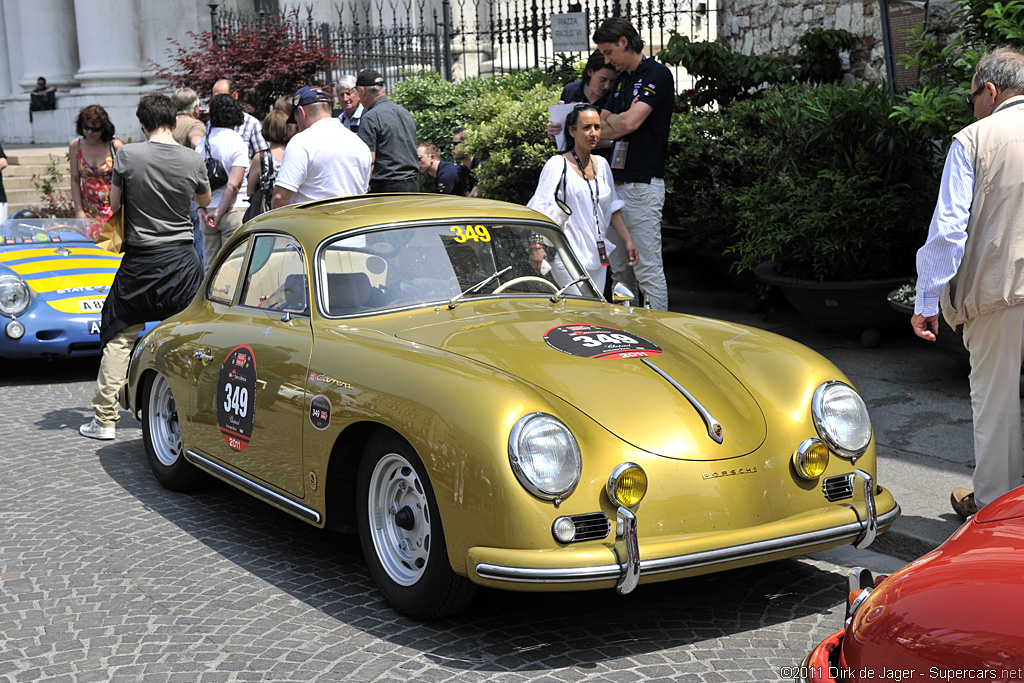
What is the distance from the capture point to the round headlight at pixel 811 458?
3904 millimetres

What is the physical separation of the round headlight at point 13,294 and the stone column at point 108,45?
50.3ft

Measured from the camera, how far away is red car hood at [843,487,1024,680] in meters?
2.08

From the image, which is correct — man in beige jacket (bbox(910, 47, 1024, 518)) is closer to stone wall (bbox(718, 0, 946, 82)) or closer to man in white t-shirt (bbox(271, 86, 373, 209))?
man in white t-shirt (bbox(271, 86, 373, 209))

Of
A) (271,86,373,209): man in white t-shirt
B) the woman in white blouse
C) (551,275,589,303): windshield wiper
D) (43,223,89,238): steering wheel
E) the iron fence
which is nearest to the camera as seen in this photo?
(551,275,589,303): windshield wiper

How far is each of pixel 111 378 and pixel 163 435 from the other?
1.16m

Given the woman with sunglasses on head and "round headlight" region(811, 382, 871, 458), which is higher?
the woman with sunglasses on head

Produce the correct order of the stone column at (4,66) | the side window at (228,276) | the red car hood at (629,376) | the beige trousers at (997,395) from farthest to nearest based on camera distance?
1. the stone column at (4,66)
2. the side window at (228,276)
3. the beige trousers at (997,395)
4. the red car hood at (629,376)

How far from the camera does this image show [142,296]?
269 inches

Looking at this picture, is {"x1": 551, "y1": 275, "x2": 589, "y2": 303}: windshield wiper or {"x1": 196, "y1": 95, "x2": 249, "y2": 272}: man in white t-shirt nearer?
{"x1": 551, "y1": 275, "x2": 589, "y2": 303}: windshield wiper

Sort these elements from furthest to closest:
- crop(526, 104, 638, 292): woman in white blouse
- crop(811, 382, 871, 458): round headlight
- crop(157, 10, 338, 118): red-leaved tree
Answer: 1. crop(157, 10, 338, 118): red-leaved tree
2. crop(526, 104, 638, 292): woman in white blouse
3. crop(811, 382, 871, 458): round headlight

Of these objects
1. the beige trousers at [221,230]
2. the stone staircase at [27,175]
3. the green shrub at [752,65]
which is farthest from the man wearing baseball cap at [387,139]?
the stone staircase at [27,175]

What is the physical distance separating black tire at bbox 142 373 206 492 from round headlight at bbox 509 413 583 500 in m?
2.70

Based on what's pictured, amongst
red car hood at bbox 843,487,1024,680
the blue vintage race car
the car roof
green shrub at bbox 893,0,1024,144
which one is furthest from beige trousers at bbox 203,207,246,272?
red car hood at bbox 843,487,1024,680

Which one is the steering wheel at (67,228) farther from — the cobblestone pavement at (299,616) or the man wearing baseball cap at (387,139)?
the cobblestone pavement at (299,616)
